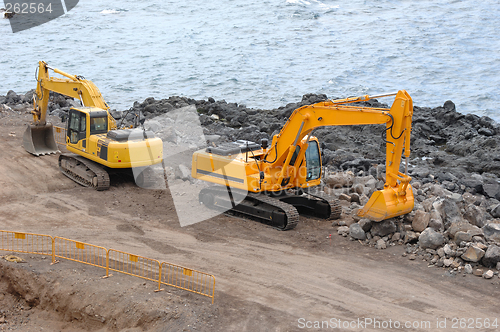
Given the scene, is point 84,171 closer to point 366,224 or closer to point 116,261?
point 116,261

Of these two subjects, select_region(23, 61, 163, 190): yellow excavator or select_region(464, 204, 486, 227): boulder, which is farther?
select_region(23, 61, 163, 190): yellow excavator

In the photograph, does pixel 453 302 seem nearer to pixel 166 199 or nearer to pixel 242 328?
pixel 242 328

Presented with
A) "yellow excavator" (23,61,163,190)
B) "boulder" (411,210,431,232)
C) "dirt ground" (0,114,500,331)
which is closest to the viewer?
"dirt ground" (0,114,500,331)

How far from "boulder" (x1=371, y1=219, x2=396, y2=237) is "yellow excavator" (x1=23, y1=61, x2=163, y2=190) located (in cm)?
781

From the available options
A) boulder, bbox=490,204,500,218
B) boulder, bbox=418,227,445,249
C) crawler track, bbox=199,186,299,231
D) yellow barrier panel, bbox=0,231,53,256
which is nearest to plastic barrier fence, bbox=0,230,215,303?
yellow barrier panel, bbox=0,231,53,256

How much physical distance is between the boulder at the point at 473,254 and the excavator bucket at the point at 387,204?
1825 mm

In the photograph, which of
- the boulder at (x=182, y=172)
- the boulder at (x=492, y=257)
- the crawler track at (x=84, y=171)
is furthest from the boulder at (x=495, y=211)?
the crawler track at (x=84, y=171)

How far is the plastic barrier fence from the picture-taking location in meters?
10.4

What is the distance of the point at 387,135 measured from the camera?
1228 cm

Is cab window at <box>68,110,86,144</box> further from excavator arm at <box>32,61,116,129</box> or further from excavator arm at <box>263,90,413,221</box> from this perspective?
excavator arm at <box>263,90,413,221</box>

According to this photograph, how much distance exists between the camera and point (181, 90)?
152 ft

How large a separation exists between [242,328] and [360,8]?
69.7 metres

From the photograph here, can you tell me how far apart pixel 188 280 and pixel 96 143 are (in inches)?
327

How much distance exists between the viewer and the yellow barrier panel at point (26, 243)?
11.8 m
